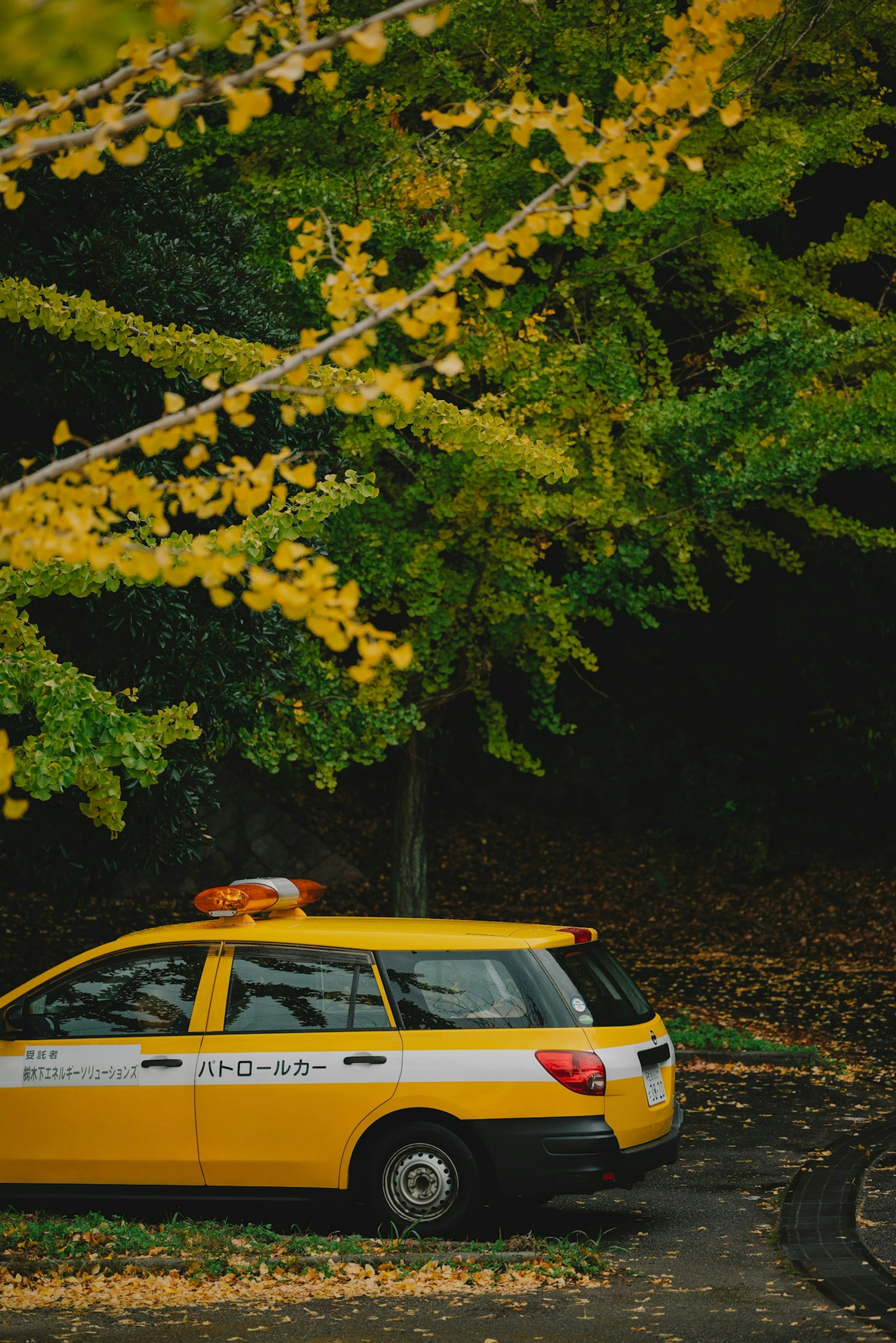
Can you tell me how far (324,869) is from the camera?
21016 millimetres

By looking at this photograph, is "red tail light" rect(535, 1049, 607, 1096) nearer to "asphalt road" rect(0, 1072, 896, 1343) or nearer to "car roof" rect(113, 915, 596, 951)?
"car roof" rect(113, 915, 596, 951)

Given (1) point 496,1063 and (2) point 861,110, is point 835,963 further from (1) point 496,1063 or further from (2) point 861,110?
(1) point 496,1063

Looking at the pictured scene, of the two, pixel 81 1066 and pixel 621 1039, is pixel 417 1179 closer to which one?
pixel 621 1039

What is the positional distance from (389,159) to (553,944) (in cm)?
898

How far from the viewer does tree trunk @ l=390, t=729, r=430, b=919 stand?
56.6 feet

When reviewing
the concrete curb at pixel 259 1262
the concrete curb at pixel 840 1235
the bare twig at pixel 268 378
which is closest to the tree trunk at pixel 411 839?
the concrete curb at pixel 840 1235

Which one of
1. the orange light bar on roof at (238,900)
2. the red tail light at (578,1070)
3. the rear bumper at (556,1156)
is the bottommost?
the rear bumper at (556,1156)

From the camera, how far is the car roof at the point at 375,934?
6.78 meters

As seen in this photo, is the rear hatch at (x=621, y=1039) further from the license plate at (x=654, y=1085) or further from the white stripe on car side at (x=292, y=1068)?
the white stripe on car side at (x=292, y=1068)

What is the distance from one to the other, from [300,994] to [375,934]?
0.49m

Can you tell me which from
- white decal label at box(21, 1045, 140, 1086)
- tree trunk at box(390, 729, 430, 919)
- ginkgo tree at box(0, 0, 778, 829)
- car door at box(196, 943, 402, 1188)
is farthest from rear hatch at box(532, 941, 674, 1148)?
tree trunk at box(390, 729, 430, 919)

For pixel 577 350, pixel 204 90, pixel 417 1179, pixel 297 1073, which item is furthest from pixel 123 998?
pixel 577 350

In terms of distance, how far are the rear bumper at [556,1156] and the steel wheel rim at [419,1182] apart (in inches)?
9.9

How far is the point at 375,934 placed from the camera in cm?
691
